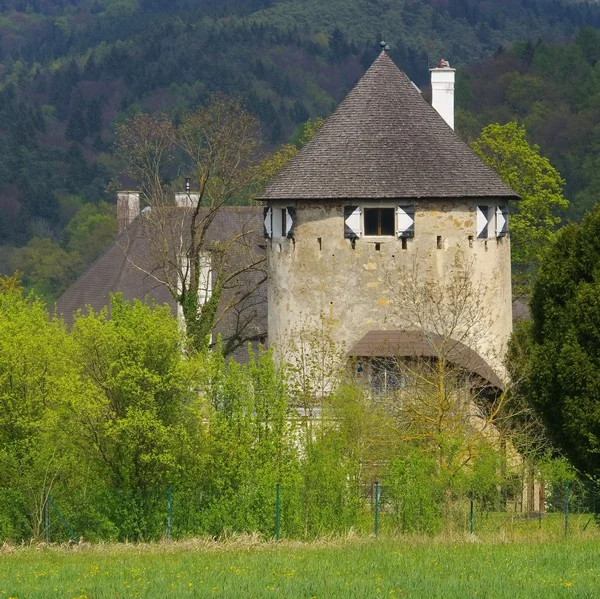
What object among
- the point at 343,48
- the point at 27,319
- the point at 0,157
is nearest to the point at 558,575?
the point at 27,319

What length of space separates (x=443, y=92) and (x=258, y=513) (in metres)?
16.3

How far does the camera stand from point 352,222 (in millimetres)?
34562

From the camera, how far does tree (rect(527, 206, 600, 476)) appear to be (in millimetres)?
27281

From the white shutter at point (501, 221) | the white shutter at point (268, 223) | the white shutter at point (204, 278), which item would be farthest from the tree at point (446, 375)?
the white shutter at point (204, 278)

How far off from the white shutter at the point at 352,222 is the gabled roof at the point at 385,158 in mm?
315

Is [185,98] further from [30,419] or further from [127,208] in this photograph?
[30,419]

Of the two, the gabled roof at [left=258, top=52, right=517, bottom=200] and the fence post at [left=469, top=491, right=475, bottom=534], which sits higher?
the gabled roof at [left=258, top=52, right=517, bottom=200]

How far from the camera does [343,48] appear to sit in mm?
189625

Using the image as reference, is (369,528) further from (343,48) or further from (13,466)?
(343,48)

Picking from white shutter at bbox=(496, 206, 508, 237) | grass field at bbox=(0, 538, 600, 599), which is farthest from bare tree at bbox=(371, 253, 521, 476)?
grass field at bbox=(0, 538, 600, 599)

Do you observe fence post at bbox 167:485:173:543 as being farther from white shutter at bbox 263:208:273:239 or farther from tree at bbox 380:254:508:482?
white shutter at bbox 263:208:273:239

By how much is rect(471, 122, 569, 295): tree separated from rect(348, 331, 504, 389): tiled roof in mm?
13174

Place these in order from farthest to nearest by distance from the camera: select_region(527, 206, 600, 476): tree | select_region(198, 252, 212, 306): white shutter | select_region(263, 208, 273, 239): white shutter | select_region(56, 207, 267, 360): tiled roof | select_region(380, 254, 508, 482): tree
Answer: select_region(56, 207, 267, 360): tiled roof < select_region(198, 252, 212, 306): white shutter < select_region(263, 208, 273, 239): white shutter < select_region(380, 254, 508, 482): tree < select_region(527, 206, 600, 476): tree

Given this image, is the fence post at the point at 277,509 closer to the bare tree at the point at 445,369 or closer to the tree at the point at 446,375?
the tree at the point at 446,375
